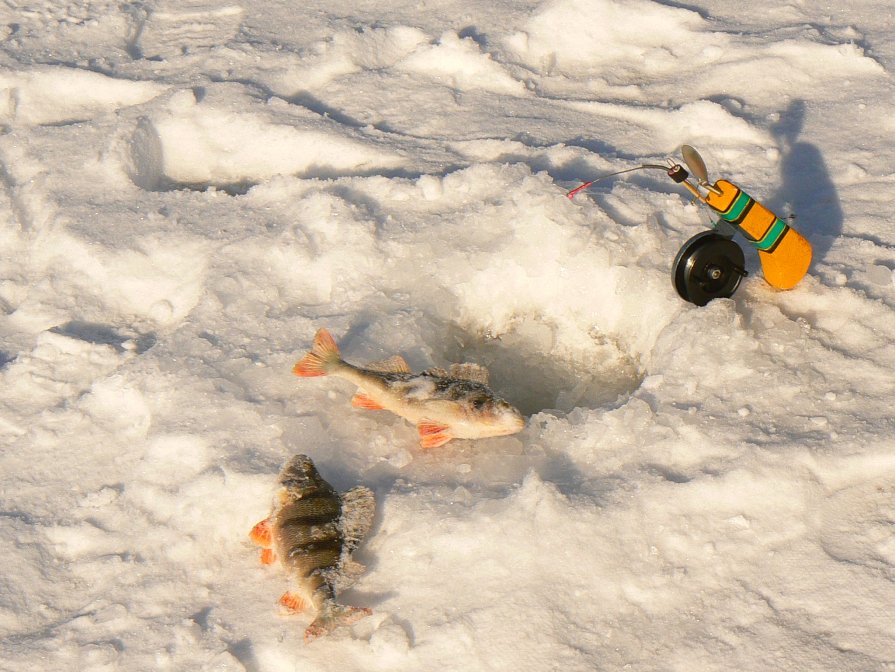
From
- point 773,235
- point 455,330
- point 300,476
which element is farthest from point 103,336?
point 773,235

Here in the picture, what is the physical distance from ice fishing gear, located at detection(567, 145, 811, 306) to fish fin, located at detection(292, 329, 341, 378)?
1.31m

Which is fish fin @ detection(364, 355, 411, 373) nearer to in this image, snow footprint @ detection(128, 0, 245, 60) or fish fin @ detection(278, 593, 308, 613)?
fish fin @ detection(278, 593, 308, 613)

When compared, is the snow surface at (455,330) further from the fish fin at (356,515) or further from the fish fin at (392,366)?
the fish fin at (392,366)

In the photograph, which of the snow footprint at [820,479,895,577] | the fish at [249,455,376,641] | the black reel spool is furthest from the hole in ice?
the snow footprint at [820,479,895,577]

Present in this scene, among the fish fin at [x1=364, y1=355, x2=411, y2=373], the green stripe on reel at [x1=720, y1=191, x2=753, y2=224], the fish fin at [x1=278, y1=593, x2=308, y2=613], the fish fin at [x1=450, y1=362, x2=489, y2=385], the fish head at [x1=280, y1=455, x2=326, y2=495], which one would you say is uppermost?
the green stripe on reel at [x1=720, y1=191, x2=753, y2=224]

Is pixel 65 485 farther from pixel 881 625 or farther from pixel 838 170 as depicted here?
pixel 838 170

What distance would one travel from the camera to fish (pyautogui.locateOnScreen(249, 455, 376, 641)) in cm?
309

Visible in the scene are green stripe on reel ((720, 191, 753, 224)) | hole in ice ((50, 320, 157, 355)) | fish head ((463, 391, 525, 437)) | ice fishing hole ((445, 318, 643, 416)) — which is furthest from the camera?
hole in ice ((50, 320, 157, 355))

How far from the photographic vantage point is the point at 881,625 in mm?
2895

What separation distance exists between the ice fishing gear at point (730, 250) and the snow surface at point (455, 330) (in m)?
0.13

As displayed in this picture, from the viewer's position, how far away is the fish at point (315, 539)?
10.1 feet

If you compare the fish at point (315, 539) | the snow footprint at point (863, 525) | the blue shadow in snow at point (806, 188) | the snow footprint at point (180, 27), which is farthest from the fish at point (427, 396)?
the snow footprint at point (180, 27)

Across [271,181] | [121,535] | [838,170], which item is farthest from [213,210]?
[838,170]

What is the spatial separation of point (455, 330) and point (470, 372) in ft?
1.39
